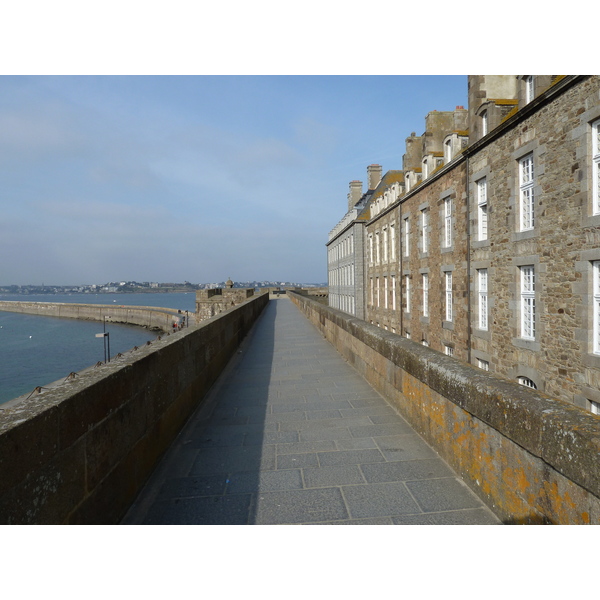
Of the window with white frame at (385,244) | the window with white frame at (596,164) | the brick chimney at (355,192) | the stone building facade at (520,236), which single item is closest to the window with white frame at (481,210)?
the stone building facade at (520,236)

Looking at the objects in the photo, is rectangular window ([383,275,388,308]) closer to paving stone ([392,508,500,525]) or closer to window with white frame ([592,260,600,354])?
window with white frame ([592,260,600,354])

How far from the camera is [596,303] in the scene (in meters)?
8.74

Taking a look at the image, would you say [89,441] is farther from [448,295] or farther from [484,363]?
[448,295]

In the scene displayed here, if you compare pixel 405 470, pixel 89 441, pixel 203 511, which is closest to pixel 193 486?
pixel 203 511

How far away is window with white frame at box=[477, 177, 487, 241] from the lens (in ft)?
44.8

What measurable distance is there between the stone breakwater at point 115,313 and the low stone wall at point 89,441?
58933 mm

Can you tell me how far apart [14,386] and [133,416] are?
4286 centimetres

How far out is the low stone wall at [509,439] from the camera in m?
2.04

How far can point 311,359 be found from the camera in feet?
30.5

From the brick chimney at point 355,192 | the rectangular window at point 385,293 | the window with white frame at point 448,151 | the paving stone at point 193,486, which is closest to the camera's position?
the paving stone at point 193,486

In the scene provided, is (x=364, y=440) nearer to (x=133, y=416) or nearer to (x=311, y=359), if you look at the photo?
(x=133, y=416)

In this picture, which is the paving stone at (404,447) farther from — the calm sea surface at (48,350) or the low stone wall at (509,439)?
the calm sea surface at (48,350)

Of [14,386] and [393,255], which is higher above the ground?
[393,255]

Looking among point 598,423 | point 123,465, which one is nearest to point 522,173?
point 598,423
